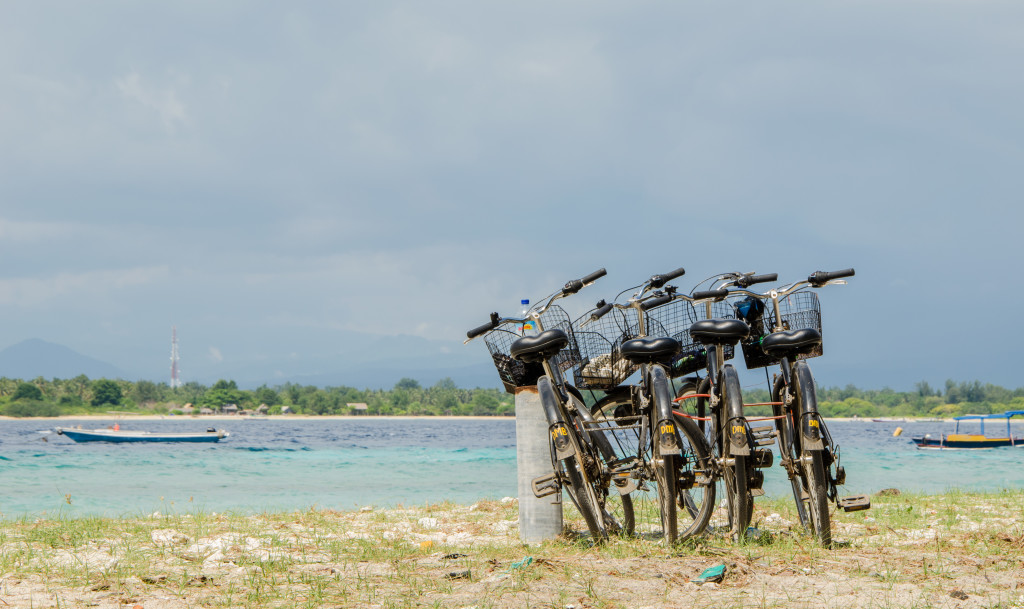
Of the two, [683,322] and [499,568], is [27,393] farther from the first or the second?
[499,568]

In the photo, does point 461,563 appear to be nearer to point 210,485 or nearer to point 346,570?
point 346,570

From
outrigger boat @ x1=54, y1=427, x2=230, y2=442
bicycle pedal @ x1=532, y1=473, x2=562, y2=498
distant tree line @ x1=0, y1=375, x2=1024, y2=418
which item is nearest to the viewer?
bicycle pedal @ x1=532, y1=473, x2=562, y2=498

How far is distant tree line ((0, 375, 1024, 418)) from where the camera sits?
345ft

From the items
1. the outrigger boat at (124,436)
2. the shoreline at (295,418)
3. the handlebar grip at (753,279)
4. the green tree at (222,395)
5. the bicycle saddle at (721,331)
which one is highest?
the handlebar grip at (753,279)

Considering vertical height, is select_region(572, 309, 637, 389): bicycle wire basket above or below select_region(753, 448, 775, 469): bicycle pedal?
above

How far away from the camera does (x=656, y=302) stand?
5750 mm

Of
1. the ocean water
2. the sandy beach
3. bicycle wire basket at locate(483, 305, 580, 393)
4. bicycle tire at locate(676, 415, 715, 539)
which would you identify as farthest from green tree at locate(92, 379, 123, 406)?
bicycle tire at locate(676, 415, 715, 539)

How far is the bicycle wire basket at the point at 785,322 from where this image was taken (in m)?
5.51

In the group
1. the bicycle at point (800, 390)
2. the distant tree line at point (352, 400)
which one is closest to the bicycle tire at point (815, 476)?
the bicycle at point (800, 390)

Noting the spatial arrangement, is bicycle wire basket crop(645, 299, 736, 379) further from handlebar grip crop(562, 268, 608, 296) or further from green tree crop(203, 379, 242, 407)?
green tree crop(203, 379, 242, 407)

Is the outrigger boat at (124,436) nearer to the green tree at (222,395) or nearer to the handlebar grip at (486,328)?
the handlebar grip at (486,328)

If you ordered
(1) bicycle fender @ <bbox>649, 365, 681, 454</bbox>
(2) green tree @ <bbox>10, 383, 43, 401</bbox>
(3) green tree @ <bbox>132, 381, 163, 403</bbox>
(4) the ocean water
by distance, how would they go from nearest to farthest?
(1) bicycle fender @ <bbox>649, 365, 681, 454</bbox>, (4) the ocean water, (2) green tree @ <bbox>10, 383, 43, 401</bbox>, (3) green tree @ <bbox>132, 381, 163, 403</bbox>

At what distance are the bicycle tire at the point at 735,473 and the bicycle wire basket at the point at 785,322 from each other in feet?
2.21

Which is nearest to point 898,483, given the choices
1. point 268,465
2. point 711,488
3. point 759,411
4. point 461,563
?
point 759,411
